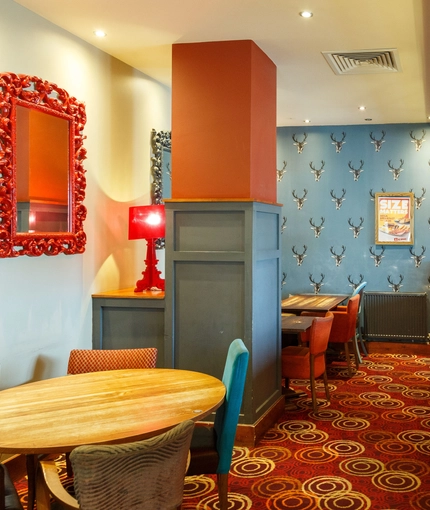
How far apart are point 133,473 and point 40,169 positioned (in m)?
2.58

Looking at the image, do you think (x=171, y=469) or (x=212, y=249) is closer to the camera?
(x=171, y=469)

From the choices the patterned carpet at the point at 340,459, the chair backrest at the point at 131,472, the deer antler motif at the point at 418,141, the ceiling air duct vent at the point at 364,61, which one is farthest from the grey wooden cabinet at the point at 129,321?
the deer antler motif at the point at 418,141

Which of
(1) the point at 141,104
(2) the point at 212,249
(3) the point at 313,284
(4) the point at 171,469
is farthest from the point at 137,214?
(3) the point at 313,284

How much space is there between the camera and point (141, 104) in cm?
571

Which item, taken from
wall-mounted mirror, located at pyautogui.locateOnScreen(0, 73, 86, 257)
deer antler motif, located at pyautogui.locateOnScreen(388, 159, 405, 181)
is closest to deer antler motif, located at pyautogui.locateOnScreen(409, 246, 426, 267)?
deer antler motif, located at pyautogui.locateOnScreen(388, 159, 405, 181)

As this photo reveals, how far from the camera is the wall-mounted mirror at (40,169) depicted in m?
3.83

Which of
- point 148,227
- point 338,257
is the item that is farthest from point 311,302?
point 148,227

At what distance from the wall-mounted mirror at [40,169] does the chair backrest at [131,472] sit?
80.8 inches

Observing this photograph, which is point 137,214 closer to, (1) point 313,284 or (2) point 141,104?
(2) point 141,104

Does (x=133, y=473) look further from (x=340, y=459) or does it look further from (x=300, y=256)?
(x=300, y=256)

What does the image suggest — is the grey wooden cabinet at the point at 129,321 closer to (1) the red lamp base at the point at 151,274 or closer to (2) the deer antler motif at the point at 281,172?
(1) the red lamp base at the point at 151,274

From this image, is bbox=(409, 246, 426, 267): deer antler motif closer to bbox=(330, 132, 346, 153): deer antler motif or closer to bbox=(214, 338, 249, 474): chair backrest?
bbox=(330, 132, 346, 153): deer antler motif

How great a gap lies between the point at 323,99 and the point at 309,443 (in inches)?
149

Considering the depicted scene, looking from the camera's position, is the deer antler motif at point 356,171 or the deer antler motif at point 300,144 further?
the deer antler motif at point 300,144
